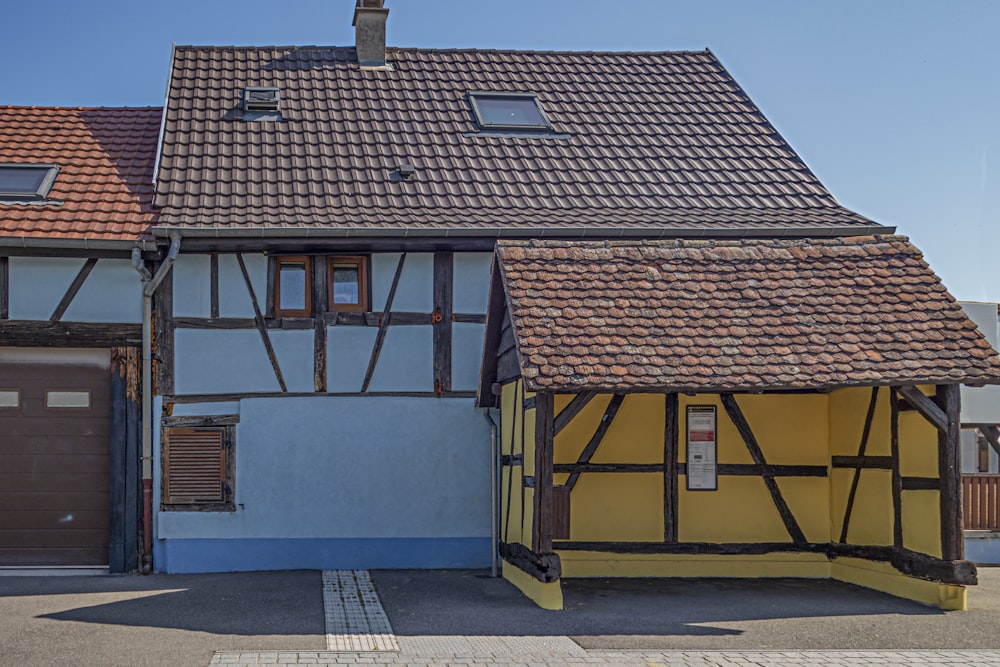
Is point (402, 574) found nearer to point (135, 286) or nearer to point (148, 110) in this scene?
point (135, 286)

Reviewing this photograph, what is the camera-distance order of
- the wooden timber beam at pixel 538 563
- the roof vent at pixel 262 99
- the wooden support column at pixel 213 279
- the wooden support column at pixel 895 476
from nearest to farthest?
the wooden timber beam at pixel 538 563 < the wooden support column at pixel 895 476 < the wooden support column at pixel 213 279 < the roof vent at pixel 262 99

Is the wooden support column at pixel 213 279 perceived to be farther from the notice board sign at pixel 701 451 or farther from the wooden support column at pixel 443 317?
the notice board sign at pixel 701 451

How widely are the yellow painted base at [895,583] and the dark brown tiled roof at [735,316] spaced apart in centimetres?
194

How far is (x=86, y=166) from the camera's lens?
14.9 metres

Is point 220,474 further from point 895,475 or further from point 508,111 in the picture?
point 895,475

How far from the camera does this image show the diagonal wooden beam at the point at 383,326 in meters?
13.5

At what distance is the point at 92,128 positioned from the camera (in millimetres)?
16188

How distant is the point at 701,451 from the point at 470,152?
542cm

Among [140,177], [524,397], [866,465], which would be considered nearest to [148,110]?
[140,177]

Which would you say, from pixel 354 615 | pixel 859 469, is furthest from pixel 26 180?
pixel 859 469

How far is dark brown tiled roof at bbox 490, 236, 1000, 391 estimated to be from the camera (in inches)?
400

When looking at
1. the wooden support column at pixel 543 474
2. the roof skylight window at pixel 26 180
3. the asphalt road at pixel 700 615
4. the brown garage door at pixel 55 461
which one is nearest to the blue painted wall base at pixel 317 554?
the brown garage door at pixel 55 461

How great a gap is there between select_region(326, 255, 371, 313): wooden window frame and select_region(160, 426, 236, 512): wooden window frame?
184 centimetres

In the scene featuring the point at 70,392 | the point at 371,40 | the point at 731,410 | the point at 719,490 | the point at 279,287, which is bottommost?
the point at 719,490
